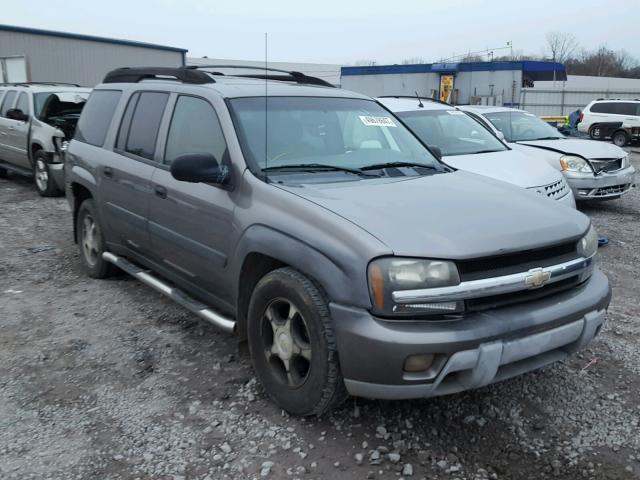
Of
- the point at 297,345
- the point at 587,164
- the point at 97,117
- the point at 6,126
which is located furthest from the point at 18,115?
the point at 587,164

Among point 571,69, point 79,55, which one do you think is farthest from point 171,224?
point 571,69

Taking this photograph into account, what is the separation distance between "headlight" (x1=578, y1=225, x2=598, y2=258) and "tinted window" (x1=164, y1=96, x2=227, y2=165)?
215cm

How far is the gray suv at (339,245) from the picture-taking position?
2686 mm

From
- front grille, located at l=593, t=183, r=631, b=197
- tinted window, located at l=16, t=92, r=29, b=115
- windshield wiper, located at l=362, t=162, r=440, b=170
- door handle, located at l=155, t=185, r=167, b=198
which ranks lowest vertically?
front grille, located at l=593, t=183, r=631, b=197

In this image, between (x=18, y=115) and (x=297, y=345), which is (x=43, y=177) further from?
(x=297, y=345)

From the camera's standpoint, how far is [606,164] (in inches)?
350

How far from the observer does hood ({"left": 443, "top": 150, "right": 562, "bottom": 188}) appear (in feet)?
21.4

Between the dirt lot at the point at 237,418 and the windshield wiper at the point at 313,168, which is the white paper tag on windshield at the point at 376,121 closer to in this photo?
the windshield wiper at the point at 313,168

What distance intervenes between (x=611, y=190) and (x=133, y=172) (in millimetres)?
7304

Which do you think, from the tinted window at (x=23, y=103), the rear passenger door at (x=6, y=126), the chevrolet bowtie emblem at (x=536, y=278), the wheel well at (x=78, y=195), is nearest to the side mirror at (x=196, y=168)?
the chevrolet bowtie emblem at (x=536, y=278)

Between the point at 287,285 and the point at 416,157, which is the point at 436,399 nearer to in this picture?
the point at 287,285

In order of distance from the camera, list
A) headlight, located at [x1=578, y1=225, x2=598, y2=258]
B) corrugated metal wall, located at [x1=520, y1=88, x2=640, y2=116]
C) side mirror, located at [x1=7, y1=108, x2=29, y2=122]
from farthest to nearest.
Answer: corrugated metal wall, located at [x1=520, y1=88, x2=640, y2=116] < side mirror, located at [x1=7, y1=108, x2=29, y2=122] < headlight, located at [x1=578, y1=225, x2=598, y2=258]

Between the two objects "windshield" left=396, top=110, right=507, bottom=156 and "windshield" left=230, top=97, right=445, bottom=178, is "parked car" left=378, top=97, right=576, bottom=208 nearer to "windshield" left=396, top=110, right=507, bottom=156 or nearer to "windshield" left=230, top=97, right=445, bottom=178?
"windshield" left=396, top=110, right=507, bottom=156

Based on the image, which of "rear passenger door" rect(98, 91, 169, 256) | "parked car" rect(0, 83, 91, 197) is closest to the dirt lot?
"rear passenger door" rect(98, 91, 169, 256)
